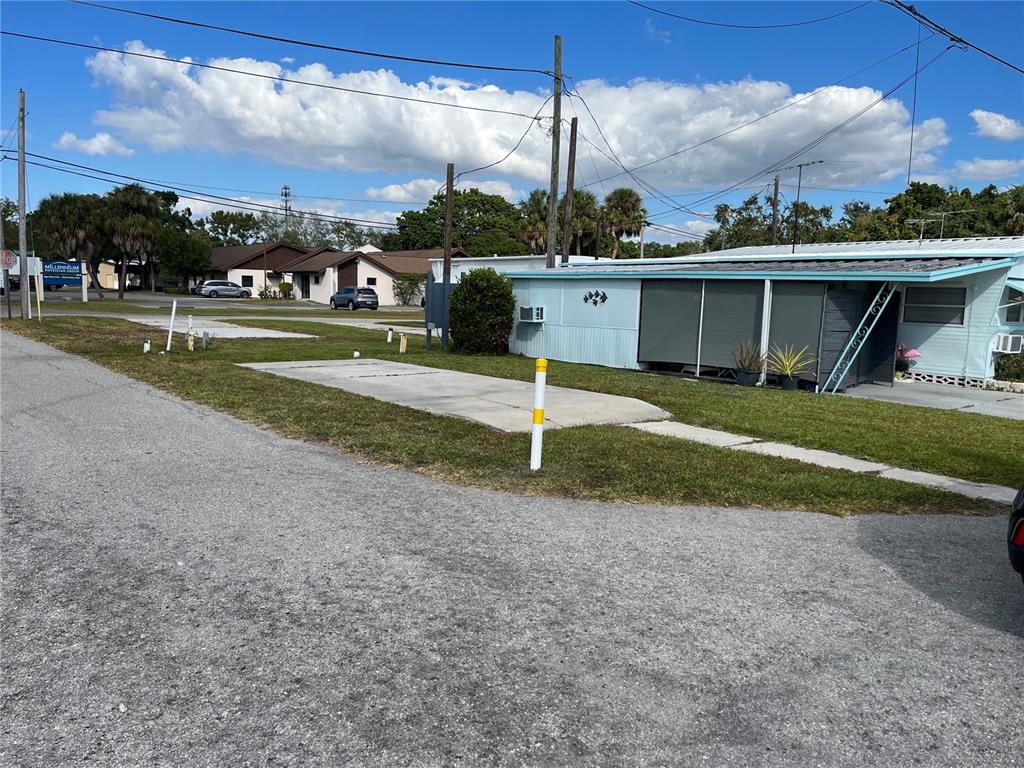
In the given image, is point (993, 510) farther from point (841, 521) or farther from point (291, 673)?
point (291, 673)

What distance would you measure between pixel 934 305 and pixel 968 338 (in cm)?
102

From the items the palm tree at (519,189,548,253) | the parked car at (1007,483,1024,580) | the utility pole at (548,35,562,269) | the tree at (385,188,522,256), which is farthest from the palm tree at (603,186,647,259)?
the parked car at (1007,483,1024,580)

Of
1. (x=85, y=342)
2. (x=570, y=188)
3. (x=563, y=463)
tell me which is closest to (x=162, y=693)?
(x=563, y=463)

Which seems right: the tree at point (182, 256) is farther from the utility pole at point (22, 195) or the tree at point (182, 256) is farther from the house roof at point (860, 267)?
the house roof at point (860, 267)

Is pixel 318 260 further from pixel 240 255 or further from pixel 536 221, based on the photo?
pixel 536 221

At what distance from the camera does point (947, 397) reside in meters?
14.4

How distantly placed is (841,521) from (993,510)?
1542mm

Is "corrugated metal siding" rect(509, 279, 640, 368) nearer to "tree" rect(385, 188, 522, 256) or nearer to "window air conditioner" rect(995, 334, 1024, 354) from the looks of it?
"window air conditioner" rect(995, 334, 1024, 354)

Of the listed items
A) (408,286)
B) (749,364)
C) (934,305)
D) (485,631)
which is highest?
(408,286)

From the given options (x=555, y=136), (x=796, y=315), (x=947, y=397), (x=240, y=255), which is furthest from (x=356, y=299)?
(x=947, y=397)

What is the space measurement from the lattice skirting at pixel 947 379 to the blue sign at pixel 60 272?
63.4 m

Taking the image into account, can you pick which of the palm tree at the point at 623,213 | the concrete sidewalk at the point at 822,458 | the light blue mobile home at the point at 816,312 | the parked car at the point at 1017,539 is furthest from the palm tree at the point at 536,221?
the parked car at the point at 1017,539

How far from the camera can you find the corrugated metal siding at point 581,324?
1767 centimetres

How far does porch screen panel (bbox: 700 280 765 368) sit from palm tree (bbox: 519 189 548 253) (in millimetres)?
36905
